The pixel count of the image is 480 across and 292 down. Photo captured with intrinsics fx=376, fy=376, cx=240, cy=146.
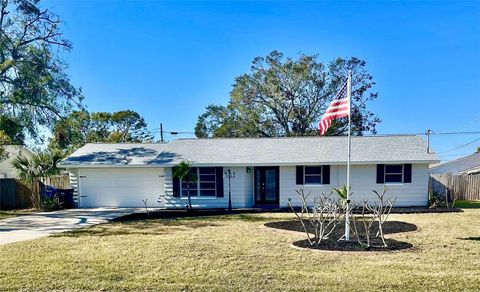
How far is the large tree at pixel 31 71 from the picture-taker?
67.6 ft

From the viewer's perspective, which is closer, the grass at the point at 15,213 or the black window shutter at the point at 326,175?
the grass at the point at 15,213

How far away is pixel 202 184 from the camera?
60.0ft

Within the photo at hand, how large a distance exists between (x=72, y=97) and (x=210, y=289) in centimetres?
2025

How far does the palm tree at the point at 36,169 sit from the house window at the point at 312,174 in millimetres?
12366

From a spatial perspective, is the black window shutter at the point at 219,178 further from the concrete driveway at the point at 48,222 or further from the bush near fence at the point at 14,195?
the bush near fence at the point at 14,195

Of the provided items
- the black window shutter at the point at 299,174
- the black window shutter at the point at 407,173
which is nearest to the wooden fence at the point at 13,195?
the black window shutter at the point at 299,174

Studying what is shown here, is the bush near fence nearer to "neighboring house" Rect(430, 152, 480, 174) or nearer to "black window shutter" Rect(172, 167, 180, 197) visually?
"black window shutter" Rect(172, 167, 180, 197)

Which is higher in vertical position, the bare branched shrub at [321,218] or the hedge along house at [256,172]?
the hedge along house at [256,172]

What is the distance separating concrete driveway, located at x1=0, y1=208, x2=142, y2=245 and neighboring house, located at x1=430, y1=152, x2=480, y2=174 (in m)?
23.9

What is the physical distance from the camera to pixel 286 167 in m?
17.7

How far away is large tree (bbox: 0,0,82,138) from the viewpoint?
811 inches

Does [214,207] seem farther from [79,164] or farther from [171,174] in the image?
[79,164]

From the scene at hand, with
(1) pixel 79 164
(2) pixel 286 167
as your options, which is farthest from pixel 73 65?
(2) pixel 286 167

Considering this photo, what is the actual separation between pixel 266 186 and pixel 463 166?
19054mm
